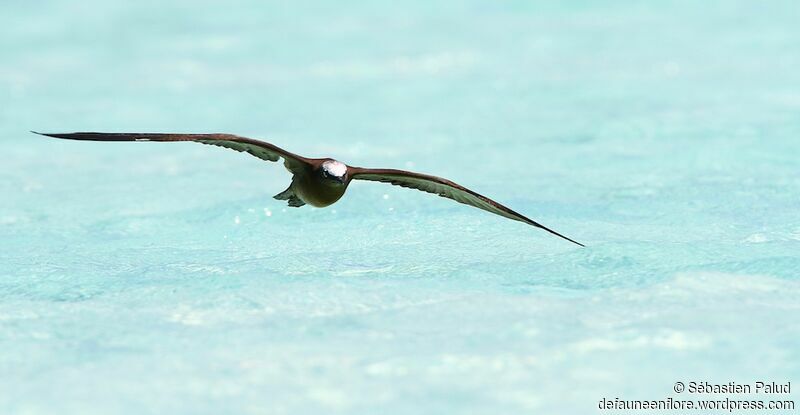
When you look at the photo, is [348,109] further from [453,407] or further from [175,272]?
[453,407]

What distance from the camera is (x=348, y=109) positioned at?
17156 mm

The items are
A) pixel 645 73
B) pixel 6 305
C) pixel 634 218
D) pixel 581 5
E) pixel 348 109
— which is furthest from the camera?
pixel 581 5

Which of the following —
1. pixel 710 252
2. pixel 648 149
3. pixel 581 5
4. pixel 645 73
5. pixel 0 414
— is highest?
pixel 581 5

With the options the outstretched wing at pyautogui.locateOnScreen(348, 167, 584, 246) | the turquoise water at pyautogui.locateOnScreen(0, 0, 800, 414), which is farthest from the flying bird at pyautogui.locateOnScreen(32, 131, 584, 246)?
the turquoise water at pyautogui.locateOnScreen(0, 0, 800, 414)

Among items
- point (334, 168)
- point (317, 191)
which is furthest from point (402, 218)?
point (334, 168)

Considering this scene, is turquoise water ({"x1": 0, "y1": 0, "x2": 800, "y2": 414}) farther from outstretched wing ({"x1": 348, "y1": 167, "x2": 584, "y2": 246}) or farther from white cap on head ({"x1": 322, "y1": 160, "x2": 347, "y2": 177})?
white cap on head ({"x1": 322, "y1": 160, "x2": 347, "y2": 177})

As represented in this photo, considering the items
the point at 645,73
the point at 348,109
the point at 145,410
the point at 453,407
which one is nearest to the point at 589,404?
the point at 453,407

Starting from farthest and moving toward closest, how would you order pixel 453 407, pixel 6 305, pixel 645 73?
pixel 645 73 < pixel 6 305 < pixel 453 407

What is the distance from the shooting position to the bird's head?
848cm

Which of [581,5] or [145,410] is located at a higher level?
[581,5]

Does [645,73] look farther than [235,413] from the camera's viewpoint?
Yes

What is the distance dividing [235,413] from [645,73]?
44.4 feet

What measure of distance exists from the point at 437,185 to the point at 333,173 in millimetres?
833

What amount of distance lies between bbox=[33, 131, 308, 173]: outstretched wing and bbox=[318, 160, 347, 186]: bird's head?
0.18 meters
